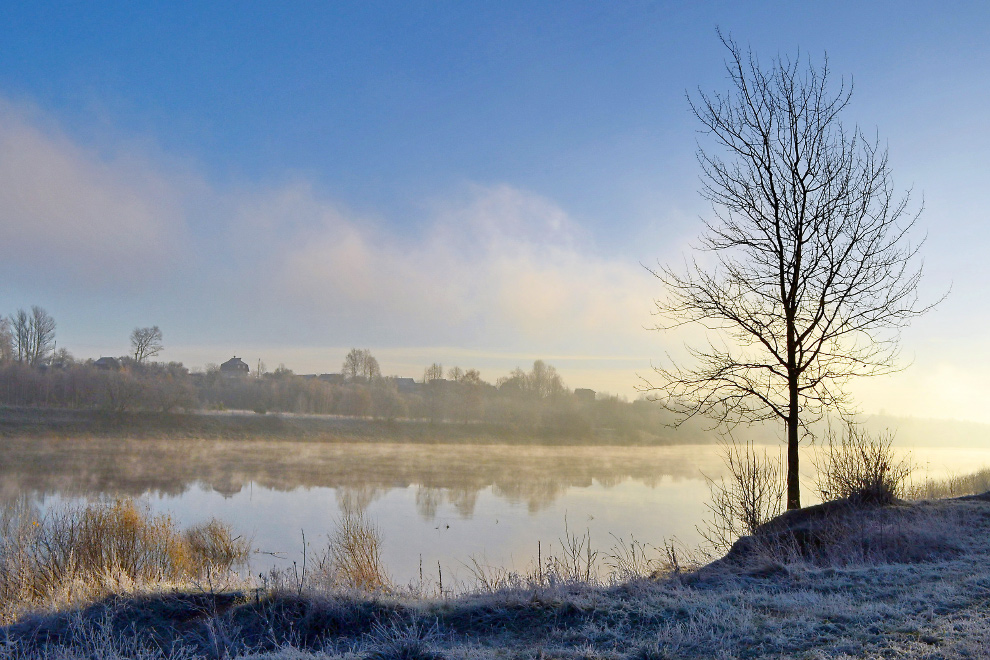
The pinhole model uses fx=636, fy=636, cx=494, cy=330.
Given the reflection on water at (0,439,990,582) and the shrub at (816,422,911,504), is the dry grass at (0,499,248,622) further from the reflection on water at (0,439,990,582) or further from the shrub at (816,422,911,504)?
the shrub at (816,422,911,504)

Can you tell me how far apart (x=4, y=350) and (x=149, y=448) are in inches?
1435

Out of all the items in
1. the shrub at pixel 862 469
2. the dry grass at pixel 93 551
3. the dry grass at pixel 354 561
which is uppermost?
the shrub at pixel 862 469

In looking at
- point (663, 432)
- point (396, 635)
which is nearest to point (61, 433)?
point (396, 635)

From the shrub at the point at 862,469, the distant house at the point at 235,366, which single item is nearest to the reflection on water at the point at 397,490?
the shrub at the point at 862,469

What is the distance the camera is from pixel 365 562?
33.1ft

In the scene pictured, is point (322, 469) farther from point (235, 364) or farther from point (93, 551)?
point (235, 364)

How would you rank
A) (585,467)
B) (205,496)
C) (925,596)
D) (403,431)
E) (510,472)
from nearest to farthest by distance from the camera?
1. (925,596)
2. (205,496)
3. (510,472)
4. (585,467)
5. (403,431)

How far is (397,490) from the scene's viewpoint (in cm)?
3009

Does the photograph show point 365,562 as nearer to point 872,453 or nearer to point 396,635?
point 396,635

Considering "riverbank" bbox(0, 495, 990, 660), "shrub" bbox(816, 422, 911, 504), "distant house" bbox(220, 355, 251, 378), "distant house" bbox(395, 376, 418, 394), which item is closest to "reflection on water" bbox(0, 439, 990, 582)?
"shrub" bbox(816, 422, 911, 504)

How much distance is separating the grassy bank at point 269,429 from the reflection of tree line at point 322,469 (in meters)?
2.22

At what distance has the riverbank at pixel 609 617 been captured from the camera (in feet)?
14.6

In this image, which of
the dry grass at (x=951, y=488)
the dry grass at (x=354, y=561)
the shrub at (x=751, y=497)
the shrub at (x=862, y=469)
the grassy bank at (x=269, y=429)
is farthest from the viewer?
the grassy bank at (x=269, y=429)

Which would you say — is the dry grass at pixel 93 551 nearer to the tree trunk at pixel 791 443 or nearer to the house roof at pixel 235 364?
the tree trunk at pixel 791 443
